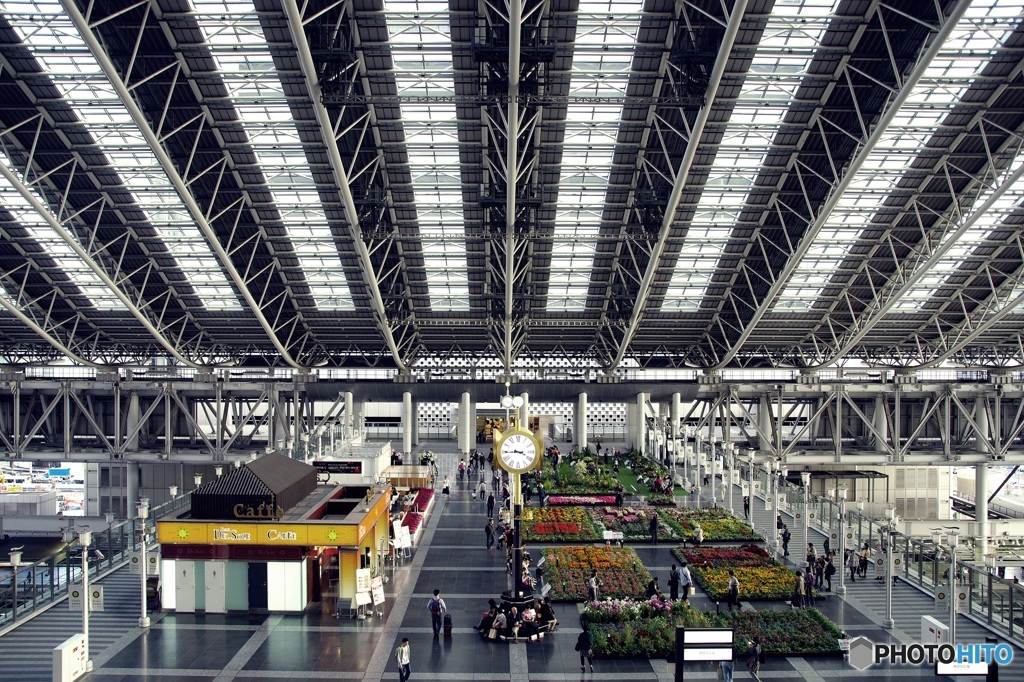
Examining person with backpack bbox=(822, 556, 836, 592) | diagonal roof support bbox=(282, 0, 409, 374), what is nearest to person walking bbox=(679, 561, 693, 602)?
person with backpack bbox=(822, 556, 836, 592)

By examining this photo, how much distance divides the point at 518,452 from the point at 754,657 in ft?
29.2

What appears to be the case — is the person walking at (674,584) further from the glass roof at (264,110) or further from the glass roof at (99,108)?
the glass roof at (99,108)

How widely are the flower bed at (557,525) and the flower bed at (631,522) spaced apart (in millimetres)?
845

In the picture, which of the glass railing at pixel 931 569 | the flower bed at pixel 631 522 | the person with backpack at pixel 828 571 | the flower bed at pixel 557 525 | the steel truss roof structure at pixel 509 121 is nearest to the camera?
the glass railing at pixel 931 569

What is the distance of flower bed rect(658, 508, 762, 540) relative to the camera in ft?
140

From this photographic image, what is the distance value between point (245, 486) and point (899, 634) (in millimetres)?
22715

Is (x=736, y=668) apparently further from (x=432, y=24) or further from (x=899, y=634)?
(x=432, y=24)

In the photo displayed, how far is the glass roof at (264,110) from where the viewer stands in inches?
1401

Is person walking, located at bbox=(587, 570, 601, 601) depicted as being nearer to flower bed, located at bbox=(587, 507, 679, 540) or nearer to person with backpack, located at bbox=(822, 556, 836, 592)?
person with backpack, located at bbox=(822, 556, 836, 592)

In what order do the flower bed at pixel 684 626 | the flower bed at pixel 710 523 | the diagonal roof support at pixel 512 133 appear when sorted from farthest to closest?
the flower bed at pixel 710 523 → the diagonal roof support at pixel 512 133 → the flower bed at pixel 684 626

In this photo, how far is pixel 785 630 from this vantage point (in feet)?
93.7

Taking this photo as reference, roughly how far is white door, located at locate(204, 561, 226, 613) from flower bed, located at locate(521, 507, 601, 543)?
13909mm

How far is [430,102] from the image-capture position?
1511 inches

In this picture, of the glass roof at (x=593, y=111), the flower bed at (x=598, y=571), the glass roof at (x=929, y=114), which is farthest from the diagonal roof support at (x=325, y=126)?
the glass roof at (x=929, y=114)
